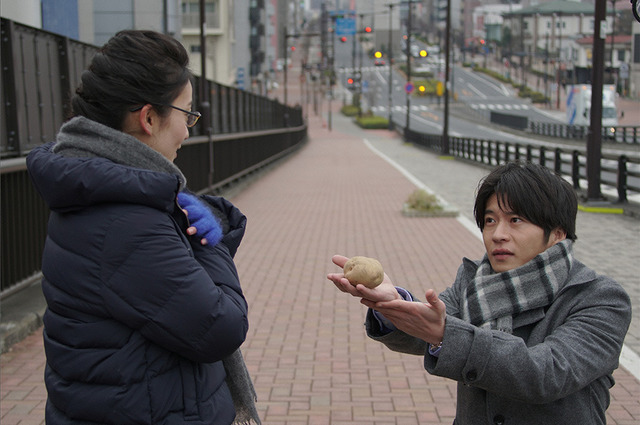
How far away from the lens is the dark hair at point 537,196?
228 cm

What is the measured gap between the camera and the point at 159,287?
1.96 metres

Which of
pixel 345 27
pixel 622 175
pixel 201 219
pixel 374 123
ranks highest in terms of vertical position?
pixel 345 27

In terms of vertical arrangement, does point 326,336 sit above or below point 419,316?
below

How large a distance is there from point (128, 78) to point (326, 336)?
4781 mm

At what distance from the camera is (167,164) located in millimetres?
2148

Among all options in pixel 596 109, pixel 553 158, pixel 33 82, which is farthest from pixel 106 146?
pixel 553 158

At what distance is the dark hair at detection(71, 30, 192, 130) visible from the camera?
6.79 ft

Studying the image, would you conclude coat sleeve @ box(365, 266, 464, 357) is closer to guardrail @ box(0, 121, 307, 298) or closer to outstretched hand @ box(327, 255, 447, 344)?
outstretched hand @ box(327, 255, 447, 344)

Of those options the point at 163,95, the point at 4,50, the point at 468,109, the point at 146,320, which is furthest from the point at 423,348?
the point at 468,109

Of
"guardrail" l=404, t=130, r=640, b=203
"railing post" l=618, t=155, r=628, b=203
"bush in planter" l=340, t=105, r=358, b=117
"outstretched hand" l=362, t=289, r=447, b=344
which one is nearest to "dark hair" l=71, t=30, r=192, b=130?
"outstretched hand" l=362, t=289, r=447, b=344

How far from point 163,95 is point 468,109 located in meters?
97.4

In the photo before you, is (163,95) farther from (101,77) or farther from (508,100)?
(508,100)

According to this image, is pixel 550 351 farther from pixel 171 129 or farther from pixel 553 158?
pixel 553 158

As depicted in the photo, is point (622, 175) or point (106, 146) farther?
point (622, 175)
